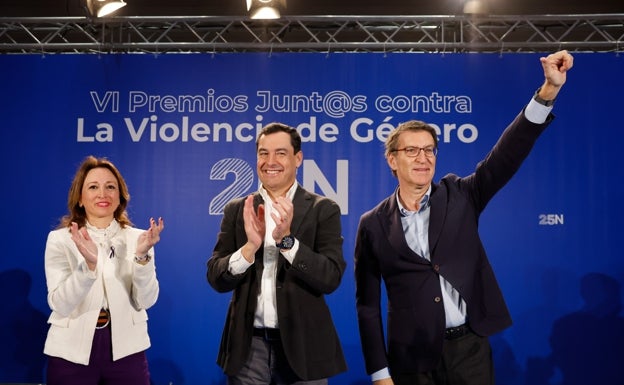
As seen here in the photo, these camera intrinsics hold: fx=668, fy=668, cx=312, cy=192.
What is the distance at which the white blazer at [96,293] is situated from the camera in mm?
2873

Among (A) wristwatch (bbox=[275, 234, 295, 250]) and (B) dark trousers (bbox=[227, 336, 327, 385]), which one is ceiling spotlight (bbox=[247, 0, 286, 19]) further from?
(B) dark trousers (bbox=[227, 336, 327, 385])

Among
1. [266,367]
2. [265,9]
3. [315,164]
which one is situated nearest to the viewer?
[266,367]

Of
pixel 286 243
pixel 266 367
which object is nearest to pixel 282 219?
pixel 286 243

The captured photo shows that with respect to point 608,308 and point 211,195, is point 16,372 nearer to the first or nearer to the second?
point 211,195

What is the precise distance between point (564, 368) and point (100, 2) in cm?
469

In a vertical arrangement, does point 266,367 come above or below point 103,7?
below

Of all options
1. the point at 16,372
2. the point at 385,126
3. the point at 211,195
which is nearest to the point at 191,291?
the point at 211,195

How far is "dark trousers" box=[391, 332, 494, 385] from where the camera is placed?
2398mm

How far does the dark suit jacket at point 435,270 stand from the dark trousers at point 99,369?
1067 millimetres

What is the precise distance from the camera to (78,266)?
2.84m

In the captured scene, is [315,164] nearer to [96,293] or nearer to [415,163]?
[96,293]

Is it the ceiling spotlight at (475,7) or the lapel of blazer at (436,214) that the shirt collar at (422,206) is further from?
the ceiling spotlight at (475,7)

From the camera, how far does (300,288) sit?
2.55 metres

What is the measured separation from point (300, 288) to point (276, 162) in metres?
0.51
